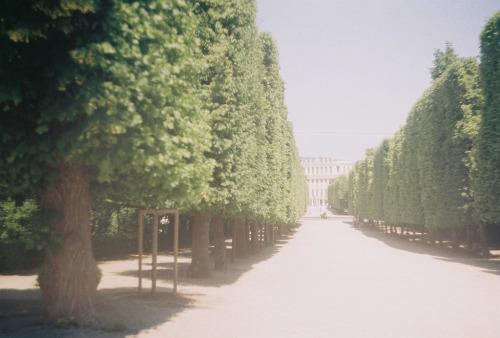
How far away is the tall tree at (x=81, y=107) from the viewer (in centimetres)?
577

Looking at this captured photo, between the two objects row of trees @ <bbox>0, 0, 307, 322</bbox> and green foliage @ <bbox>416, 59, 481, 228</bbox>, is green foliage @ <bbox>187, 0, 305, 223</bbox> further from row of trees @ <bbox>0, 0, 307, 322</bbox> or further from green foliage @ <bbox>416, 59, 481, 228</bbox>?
green foliage @ <bbox>416, 59, 481, 228</bbox>

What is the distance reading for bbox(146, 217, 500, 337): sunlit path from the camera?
830 cm

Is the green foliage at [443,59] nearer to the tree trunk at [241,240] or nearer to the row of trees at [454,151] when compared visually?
the row of trees at [454,151]

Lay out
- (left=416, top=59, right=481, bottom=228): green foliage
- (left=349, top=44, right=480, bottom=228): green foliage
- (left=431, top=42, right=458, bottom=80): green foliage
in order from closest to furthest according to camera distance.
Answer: (left=349, top=44, right=480, bottom=228): green foliage < (left=416, top=59, right=481, bottom=228): green foliage < (left=431, top=42, right=458, bottom=80): green foliage

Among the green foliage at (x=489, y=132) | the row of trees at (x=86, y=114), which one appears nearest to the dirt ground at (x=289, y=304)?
the row of trees at (x=86, y=114)

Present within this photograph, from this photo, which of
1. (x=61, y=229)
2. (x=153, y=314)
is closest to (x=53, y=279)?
(x=61, y=229)

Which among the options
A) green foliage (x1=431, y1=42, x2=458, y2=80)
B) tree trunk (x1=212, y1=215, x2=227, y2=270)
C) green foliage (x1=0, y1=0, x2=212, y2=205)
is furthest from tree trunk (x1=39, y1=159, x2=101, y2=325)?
green foliage (x1=431, y1=42, x2=458, y2=80)

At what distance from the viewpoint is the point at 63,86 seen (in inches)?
225

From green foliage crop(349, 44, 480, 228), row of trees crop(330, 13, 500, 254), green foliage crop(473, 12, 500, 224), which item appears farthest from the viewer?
green foliage crop(349, 44, 480, 228)

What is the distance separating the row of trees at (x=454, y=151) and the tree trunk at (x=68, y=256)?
19.9 metres

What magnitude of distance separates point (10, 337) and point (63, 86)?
4.62m

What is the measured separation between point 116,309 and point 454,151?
2393 cm

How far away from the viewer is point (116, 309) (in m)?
9.62

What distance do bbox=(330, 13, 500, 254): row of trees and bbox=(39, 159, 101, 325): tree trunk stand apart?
65.4 feet
